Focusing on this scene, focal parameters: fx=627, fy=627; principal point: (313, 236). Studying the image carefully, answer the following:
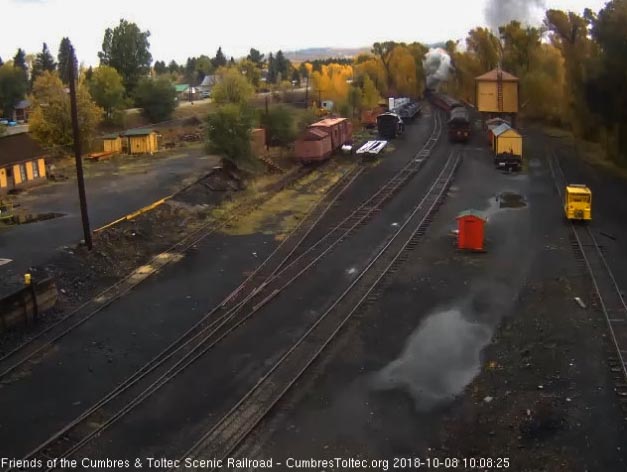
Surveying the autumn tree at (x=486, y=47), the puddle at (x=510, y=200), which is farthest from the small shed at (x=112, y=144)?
the autumn tree at (x=486, y=47)

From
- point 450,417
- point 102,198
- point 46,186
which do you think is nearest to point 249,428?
point 450,417

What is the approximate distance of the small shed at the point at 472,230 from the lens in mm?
21359

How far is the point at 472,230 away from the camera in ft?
70.3

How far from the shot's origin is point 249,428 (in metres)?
11.0

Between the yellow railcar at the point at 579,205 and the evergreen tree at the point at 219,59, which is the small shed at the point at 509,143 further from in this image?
the evergreen tree at the point at 219,59

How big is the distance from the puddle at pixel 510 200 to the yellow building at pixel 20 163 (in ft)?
78.6

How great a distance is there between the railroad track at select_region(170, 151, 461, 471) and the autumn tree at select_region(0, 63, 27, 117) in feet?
209

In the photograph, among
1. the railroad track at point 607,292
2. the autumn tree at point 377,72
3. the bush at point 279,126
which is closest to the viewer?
the railroad track at point 607,292

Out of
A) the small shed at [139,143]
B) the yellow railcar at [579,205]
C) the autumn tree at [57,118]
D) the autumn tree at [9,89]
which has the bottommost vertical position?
the yellow railcar at [579,205]

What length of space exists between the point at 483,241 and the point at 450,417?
12.1m

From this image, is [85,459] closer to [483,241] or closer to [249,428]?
[249,428]

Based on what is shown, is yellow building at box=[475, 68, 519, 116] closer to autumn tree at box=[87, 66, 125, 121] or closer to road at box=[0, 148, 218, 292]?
road at box=[0, 148, 218, 292]

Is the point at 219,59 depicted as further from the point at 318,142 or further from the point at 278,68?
the point at 318,142

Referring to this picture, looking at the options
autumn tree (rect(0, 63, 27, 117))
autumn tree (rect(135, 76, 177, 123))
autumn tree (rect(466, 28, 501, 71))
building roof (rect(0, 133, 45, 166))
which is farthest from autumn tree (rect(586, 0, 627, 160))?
autumn tree (rect(0, 63, 27, 117))
